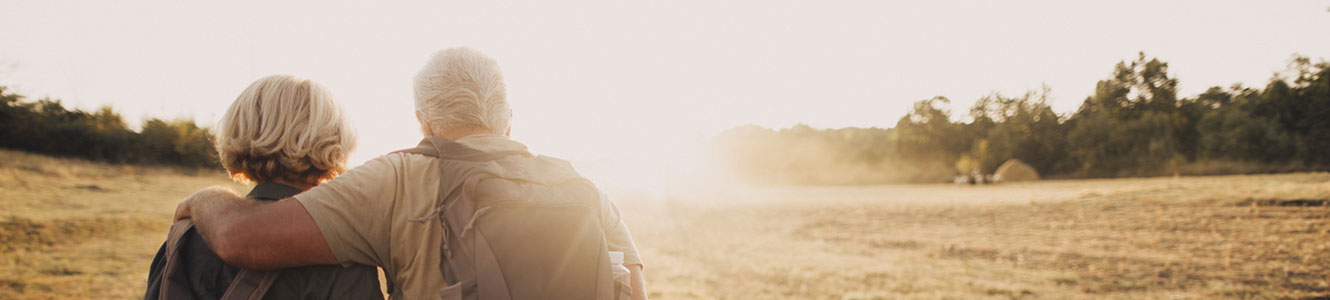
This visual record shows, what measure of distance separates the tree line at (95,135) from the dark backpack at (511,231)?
27.8 metres

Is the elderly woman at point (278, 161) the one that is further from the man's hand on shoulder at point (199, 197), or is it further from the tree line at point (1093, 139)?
the tree line at point (1093, 139)

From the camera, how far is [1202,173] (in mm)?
25312

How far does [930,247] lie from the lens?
37.3 ft

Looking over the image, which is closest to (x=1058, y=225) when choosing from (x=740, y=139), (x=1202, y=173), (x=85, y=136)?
(x=1202, y=173)

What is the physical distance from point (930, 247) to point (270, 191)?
38.2 feet

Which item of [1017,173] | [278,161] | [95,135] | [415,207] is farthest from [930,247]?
[1017,173]

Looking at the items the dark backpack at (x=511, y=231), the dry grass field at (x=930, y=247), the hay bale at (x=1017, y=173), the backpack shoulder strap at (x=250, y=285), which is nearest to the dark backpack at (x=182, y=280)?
the backpack shoulder strap at (x=250, y=285)

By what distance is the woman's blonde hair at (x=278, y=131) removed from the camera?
1.66 meters

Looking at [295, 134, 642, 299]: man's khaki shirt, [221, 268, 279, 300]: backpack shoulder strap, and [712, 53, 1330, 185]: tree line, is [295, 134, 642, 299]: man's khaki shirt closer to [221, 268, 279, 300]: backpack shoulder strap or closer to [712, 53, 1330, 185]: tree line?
[221, 268, 279, 300]: backpack shoulder strap

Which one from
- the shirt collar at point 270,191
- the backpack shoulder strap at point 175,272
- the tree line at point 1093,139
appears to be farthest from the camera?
the tree line at point 1093,139

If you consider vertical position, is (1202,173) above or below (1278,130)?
below

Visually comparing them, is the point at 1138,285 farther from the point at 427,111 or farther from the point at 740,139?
the point at 740,139

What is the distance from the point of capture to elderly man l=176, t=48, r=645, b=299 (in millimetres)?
1479

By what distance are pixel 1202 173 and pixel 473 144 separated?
3334 cm
